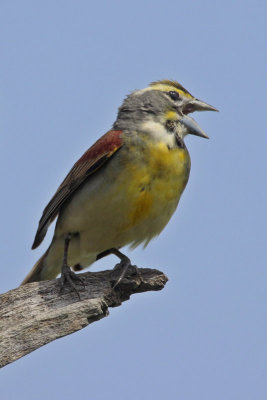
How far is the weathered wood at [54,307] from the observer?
6.66m

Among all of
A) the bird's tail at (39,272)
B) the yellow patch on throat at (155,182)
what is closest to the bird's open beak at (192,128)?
the yellow patch on throat at (155,182)

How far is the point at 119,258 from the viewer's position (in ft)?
26.6

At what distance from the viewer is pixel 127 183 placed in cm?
716

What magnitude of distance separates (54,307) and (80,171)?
1.54 metres

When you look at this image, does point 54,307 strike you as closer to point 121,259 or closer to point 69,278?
point 69,278

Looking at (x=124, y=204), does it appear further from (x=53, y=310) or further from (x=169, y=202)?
(x=53, y=310)

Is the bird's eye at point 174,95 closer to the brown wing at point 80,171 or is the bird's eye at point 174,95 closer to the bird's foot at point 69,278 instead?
the brown wing at point 80,171

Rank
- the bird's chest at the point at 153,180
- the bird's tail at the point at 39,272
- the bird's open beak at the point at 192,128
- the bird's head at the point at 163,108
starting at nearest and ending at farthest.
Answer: the bird's chest at the point at 153,180 < the bird's head at the point at 163,108 < the bird's open beak at the point at 192,128 < the bird's tail at the point at 39,272

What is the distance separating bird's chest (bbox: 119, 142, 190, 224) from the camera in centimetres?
715

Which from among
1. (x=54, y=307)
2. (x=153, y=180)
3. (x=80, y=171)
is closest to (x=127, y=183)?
(x=153, y=180)

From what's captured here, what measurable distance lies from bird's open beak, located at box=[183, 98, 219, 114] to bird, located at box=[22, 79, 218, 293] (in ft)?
0.04

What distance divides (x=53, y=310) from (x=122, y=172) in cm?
153

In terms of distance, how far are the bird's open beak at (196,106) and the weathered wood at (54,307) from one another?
2.00 metres

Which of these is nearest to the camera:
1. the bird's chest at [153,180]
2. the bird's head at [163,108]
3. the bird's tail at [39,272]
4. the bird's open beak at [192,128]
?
the bird's chest at [153,180]
